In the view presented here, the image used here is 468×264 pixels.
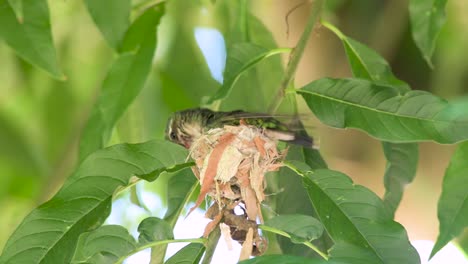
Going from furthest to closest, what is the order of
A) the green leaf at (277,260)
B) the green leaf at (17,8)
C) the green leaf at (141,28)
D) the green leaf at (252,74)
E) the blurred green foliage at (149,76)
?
the blurred green foliage at (149,76) → the green leaf at (252,74) → the green leaf at (141,28) → the green leaf at (17,8) → the green leaf at (277,260)

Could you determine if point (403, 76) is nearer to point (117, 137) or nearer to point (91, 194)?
point (117, 137)

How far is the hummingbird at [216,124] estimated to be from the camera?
5.43 ft

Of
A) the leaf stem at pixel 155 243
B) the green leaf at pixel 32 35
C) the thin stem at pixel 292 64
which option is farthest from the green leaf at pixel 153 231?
the green leaf at pixel 32 35

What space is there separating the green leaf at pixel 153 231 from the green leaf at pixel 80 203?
70mm

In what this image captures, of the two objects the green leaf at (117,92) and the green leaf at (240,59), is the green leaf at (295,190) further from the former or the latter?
the green leaf at (117,92)

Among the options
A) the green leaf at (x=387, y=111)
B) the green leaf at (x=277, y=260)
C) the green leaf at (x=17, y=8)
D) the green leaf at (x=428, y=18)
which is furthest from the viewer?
the green leaf at (x=428, y=18)

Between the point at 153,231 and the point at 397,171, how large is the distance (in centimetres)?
63

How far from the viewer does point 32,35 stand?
180 cm

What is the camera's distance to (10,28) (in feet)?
5.93

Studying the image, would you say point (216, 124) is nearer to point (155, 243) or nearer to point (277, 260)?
point (155, 243)

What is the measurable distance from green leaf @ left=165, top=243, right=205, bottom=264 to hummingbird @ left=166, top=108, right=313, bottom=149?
31 cm

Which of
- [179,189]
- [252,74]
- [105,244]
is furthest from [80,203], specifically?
[252,74]

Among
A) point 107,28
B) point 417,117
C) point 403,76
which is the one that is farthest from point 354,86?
point 403,76

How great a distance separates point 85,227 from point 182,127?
1.88ft
